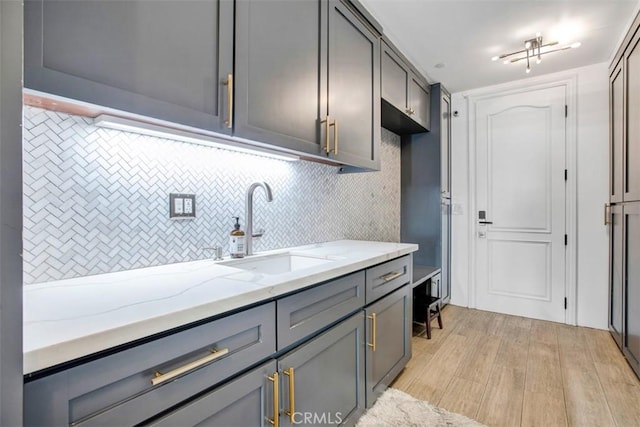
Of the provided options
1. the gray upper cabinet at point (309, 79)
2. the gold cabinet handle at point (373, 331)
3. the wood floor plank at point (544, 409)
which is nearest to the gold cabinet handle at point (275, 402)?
the gold cabinet handle at point (373, 331)

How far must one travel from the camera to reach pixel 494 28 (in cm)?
231

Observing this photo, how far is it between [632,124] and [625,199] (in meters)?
0.54

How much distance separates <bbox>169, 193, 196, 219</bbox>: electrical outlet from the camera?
1329mm

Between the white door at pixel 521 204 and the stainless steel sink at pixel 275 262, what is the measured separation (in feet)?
8.53

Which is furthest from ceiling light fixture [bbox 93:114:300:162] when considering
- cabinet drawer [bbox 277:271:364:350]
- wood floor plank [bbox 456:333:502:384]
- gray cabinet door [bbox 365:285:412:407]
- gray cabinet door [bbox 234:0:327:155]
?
wood floor plank [bbox 456:333:502:384]

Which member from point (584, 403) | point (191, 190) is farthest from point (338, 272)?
point (584, 403)

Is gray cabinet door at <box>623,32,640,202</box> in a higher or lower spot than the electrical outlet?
higher

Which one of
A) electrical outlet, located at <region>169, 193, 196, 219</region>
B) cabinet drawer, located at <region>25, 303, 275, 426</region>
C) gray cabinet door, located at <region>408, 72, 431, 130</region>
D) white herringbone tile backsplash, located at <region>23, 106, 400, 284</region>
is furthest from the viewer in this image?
gray cabinet door, located at <region>408, 72, 431, 130</region>

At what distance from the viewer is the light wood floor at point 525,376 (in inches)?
67.9

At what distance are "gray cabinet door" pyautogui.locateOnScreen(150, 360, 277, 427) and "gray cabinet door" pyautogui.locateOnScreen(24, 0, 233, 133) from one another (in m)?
0.81

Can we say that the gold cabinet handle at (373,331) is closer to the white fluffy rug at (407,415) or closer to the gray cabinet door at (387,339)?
the gray cabinet door at (387,339)

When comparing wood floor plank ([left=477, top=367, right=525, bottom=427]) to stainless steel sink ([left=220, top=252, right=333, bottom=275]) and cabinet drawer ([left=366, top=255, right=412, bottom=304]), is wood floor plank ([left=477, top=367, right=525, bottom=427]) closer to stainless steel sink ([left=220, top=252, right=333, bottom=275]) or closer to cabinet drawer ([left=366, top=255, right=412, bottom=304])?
cabinet drawer ([left=366, top=255, right=412, bottom=304])

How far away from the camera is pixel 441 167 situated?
3334 mm

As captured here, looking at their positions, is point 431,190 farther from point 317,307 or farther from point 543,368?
point 317,307
